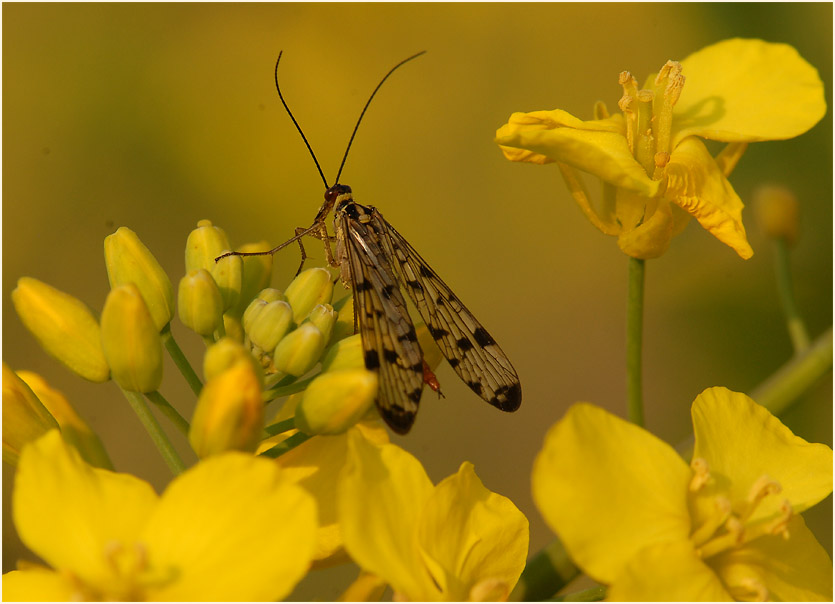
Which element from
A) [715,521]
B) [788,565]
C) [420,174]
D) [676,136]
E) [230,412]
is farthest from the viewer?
[420,174]

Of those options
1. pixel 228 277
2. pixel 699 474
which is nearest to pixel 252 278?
pixel 228 277

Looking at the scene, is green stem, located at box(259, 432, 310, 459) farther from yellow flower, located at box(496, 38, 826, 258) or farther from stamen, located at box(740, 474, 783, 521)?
stamen, located at box(740, 474, 783, 521)

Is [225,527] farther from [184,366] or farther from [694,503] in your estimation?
[694,503]

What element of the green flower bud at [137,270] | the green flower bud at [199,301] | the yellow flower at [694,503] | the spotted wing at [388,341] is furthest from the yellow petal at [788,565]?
the green flower bud at [137,270]

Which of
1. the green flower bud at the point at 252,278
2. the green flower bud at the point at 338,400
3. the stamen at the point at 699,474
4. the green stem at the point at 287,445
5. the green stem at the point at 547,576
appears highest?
the green flower bud at the point at 252,278

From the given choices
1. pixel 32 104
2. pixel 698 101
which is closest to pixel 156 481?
pixel 32 104

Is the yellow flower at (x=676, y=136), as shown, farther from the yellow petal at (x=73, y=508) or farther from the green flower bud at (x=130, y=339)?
the yellow petal at (x=73, y=508)

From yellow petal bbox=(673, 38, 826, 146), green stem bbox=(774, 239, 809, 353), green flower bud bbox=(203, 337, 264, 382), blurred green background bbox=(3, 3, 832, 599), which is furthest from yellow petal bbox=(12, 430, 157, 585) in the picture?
blurred green background bbox=(3, 3, 832, 599)
